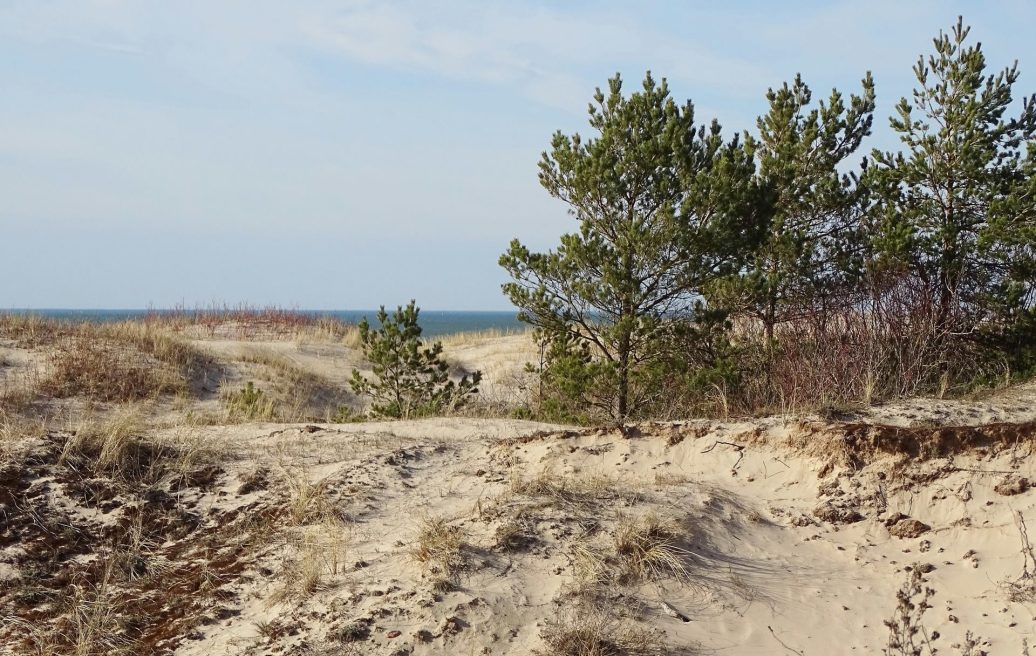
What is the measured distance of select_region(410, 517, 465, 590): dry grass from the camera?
17.3 feet

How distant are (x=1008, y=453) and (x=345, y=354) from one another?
1818 cm

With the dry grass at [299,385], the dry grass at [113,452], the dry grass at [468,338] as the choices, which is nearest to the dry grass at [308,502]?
the dry grass at [113,452]

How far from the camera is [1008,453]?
671cm

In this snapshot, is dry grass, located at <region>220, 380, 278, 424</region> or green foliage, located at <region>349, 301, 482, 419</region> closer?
dry grass, located at <region>220, 380, 278, 424</region>

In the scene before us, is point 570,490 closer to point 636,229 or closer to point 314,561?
point 314,561

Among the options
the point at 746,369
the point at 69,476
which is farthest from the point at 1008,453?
the point at 69,476

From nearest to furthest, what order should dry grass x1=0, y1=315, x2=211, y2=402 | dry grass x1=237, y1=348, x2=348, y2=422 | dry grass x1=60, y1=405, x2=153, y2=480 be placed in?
dry grass x1=60, y1=405, x2=153, y2=480
dry grass x1=0, y1=315, x2=211, y2=402
dry grass x1=237, y1=348, x2=348, y2=422

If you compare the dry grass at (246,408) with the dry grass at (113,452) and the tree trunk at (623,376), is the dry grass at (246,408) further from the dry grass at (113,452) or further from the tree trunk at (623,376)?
the tree trunk at (623,376)

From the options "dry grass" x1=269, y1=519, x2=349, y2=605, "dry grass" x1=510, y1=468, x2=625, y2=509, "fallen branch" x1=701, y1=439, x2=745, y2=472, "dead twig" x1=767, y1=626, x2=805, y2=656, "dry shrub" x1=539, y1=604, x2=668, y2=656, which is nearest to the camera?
"dry shrub" x1=539, y1=604, x2=668, y2=656

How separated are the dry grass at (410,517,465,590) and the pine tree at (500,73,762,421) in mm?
5433

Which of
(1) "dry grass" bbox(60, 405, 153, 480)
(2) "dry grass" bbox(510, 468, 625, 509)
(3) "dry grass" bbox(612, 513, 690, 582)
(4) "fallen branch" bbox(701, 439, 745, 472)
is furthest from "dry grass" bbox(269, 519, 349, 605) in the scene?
(4) "fallen branch" bbox(701, 439, 745, 472)

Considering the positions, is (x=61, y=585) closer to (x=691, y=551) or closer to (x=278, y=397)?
(x=691, y=551)

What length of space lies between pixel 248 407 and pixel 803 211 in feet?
31.0

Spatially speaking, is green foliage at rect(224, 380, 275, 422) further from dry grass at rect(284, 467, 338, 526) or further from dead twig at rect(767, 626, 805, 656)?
dead twig at rect(767, 626, 805, 656)
